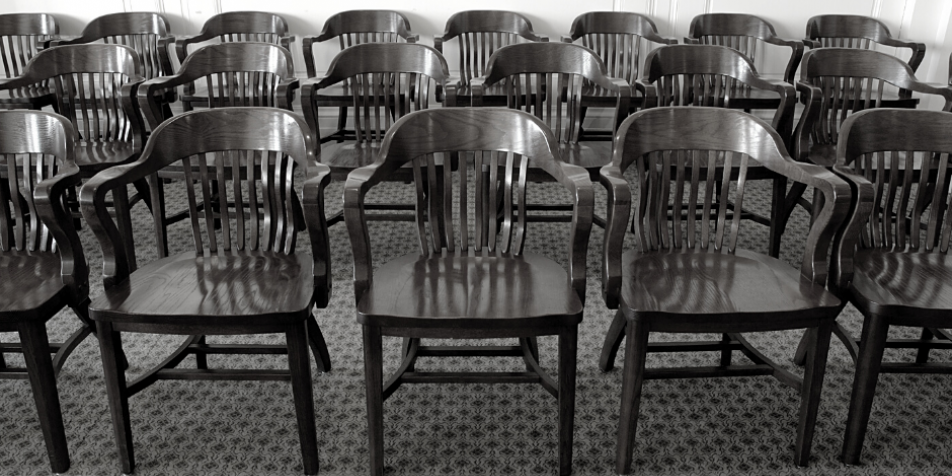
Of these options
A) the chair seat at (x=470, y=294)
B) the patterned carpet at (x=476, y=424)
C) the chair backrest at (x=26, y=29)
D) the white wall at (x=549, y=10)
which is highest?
the white wall at (x=549, y=10)

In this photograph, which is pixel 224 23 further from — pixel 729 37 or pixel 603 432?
pixel 603 432

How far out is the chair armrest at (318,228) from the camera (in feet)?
6.15

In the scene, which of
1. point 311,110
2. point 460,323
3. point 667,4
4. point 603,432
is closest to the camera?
point 460,323

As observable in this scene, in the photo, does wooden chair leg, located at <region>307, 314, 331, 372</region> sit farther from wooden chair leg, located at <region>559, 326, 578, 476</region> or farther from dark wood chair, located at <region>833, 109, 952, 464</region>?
dark wood chair, located at <region>833, 109, 952, 464</region>

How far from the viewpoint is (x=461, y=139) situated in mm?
2100

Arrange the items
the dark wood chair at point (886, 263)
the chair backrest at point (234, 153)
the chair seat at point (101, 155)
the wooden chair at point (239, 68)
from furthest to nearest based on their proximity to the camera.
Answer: the wooden chair at point (239, 68), the chair seat at point (101, 155), the chair backrest at point (234, 153), the dark wood chair at point (886, 263)

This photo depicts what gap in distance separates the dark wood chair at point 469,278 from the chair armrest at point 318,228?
0.28 ft

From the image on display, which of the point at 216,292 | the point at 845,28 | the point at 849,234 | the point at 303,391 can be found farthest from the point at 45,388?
the point at 845,28

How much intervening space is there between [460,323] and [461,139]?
0.54m

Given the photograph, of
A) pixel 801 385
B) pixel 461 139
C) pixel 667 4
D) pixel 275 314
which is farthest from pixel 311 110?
pixel 667 4

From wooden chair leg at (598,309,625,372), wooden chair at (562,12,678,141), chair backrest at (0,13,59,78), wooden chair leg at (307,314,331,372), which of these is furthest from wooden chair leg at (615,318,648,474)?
chair backrest at (0,13,59,78)

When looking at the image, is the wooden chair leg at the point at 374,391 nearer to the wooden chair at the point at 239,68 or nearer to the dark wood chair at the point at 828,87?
the wooden chair at the point at 239,68

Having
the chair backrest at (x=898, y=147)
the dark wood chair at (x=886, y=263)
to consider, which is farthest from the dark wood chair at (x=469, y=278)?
the chair backrest at (x=898, y=147)

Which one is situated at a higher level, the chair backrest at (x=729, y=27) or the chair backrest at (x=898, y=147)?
the chair backrest at (x=729, y=27)
